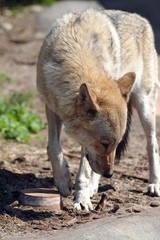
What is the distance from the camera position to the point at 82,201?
6.77 metres

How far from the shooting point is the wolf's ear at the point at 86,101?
19.9 ft

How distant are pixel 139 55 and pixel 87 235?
8.25 ft

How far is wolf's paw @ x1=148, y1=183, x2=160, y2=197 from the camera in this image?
7387 millimetres

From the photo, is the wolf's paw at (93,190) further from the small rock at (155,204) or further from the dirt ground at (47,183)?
the small rock at (155,204)

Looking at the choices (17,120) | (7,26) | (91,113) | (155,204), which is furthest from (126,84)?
(7,26)

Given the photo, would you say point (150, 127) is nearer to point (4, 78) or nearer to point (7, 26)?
point (4, 78)

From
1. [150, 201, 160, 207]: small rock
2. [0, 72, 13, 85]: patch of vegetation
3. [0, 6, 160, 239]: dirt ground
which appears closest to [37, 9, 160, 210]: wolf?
[0, 6, 160, 239]: dirt ground

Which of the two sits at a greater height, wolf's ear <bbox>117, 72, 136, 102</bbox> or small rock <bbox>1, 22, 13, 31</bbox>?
wolf's ear <bbox>117, 72, 136, 102</bbox>

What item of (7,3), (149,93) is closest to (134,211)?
(149,93)

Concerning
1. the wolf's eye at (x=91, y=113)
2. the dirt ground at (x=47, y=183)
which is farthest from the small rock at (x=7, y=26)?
the wolf's eye at (x=91, y=113)

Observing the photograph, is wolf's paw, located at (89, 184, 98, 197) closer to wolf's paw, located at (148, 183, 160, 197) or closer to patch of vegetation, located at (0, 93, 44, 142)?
wolf's paw, located at (148, 183, 160, 197)

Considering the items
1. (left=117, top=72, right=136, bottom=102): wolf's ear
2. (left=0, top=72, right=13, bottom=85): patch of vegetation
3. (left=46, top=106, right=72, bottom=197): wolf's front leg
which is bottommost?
(left=0, top=72, right=13, bottom=85): patch of vegetation

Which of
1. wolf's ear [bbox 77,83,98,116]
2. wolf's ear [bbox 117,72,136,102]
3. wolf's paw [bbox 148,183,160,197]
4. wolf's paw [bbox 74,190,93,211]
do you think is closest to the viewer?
wolf's ear [bbox 77,83,98,116]

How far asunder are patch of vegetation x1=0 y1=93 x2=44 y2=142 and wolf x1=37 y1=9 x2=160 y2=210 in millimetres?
1969
